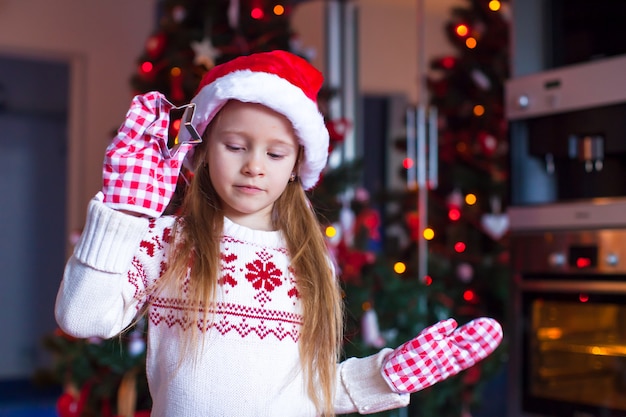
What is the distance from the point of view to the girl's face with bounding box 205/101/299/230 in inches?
55.3

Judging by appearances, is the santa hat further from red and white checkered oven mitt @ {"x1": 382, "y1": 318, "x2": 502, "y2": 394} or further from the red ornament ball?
the red ornament ball

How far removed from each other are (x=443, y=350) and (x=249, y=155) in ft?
1.44

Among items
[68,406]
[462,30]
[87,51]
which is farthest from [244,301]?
[87,51]

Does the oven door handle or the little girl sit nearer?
the little girl

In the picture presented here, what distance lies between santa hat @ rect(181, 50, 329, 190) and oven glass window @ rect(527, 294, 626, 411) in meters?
1.17

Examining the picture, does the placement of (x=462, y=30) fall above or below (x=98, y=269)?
above

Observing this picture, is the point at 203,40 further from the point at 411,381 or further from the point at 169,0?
the point at 411,381

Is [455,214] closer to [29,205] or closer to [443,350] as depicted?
[443,350]

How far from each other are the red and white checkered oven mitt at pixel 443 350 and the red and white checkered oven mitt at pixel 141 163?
0.46 metres

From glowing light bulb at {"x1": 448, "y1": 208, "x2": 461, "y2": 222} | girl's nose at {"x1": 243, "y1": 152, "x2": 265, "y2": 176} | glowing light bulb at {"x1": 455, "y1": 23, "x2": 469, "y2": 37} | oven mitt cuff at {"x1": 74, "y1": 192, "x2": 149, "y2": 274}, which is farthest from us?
glowing light bulb at {"x1": 455, "y1": 23, "x2": 469, "y2": 37}

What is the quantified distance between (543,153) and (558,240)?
0.87 feet

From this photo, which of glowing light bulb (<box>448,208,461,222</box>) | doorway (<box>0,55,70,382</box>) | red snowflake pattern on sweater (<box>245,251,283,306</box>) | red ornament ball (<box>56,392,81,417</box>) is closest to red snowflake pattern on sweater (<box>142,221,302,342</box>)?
red snowflake pattern on sweater (<box>245,251,283,306</box>)

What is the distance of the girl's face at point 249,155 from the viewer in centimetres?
141

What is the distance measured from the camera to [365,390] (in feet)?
4.89
